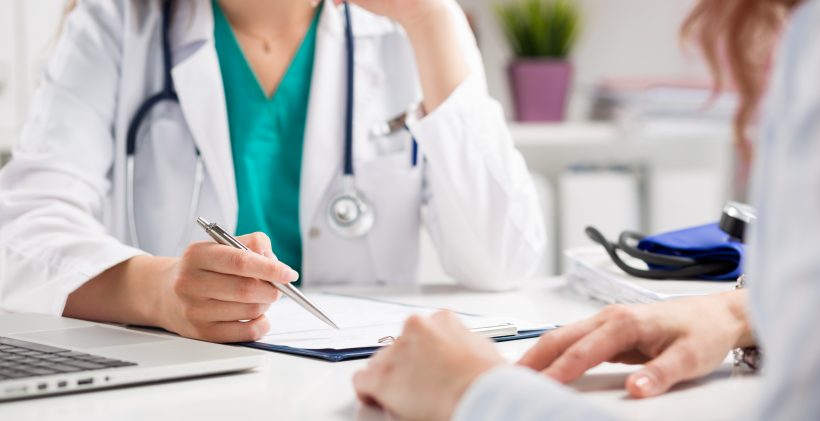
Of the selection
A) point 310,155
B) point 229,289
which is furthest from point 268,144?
point 229,289

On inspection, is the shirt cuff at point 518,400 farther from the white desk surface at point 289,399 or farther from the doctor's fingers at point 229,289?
the doctor's fingers at point 229,289

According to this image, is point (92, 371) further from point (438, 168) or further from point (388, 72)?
point (388, 72)

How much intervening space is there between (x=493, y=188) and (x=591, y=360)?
1.94 ft

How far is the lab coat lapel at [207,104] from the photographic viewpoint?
4.23 feet

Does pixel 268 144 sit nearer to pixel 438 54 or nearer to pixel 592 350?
pixel 438 54

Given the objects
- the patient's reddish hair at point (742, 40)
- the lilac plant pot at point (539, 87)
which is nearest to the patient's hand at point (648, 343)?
the patient's reddish hair at point (742, 40)

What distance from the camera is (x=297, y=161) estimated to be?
4.49ft

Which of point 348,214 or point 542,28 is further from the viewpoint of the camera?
point 542,28

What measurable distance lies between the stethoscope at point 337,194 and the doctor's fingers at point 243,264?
46 centimetres

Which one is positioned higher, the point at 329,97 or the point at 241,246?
the point at 329,97

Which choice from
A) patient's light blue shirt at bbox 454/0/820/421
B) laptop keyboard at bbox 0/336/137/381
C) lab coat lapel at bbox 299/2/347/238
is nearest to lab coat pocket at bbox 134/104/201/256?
lab coat lapel at bbox 299/2/347/238

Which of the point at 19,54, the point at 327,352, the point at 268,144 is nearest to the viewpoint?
the point at 327,352

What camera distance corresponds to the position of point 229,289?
2.74 ft

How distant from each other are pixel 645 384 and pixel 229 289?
0.36 m
